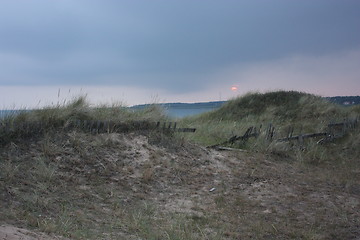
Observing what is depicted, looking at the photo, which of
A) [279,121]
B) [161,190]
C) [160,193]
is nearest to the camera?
[160,193]

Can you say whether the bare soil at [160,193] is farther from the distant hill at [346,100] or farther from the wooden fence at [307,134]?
the distant hill at [346,100]

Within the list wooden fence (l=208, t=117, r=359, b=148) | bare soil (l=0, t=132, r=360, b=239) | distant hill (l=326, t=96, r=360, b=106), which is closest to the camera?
bare soil (l=0, t=132, r=360, b=239)

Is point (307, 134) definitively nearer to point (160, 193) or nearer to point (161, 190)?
point (161, 190)

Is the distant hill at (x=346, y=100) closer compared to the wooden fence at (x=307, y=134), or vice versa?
the wooden fence at (x=307, y=134)

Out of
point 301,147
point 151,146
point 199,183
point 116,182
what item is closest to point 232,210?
point 199,183

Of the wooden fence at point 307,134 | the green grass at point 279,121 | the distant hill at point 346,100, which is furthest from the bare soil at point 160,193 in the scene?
the distant hill at point 346,100

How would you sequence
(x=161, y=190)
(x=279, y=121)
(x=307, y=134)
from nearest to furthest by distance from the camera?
1. (x=161, y=190)
2. (x=307, y=134)
3. (x=279, y=121)

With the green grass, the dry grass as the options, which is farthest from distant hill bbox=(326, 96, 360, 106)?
the dry grass

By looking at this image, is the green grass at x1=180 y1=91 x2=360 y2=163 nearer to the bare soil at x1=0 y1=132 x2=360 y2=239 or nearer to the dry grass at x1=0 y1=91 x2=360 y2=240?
the dry grass at x1=0 y1=91 x2=360 y2=240

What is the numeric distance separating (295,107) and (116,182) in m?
13.4

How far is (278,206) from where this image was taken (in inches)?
255

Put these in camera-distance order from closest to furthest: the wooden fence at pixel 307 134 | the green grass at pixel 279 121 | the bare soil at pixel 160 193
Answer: the bare soil at pixel 160 193
the green grass at pixel 279 121
the wooden fence at pixel 307 134

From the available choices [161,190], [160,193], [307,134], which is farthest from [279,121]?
[160,193]

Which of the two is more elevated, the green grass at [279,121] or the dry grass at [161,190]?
the green grass at [279,121]
